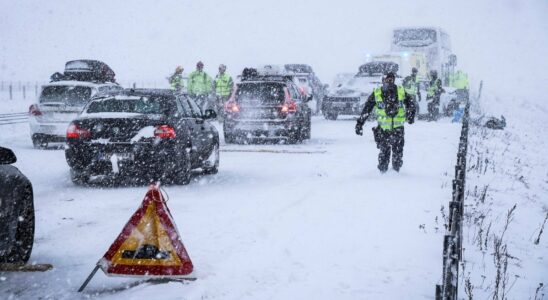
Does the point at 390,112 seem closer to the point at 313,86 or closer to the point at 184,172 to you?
the point at 184,172

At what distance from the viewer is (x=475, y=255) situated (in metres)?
6.37

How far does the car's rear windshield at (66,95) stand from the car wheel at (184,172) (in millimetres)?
5850

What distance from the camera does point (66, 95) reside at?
49.6ft

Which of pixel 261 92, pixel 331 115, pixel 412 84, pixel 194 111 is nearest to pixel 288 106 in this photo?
pixel 261 92

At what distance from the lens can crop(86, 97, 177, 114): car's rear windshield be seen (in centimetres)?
998

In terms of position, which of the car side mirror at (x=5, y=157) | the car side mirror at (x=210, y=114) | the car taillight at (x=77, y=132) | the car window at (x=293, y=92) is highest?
the car window at (x=293, y=92)

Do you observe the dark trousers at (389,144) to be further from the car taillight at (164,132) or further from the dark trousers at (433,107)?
the dark trousers at (433,107)

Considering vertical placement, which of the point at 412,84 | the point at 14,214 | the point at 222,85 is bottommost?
the point at 14,214

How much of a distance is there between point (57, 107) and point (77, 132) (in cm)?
584

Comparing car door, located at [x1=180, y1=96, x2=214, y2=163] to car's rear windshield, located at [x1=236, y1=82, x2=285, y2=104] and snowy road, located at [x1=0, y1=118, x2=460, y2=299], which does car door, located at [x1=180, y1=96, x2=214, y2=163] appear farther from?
car's rear windshield, located at [x1=236, y1=82, x2=285, y2=104]

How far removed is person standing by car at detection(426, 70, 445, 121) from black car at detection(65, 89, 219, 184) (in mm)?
17134

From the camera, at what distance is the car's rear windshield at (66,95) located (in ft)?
49.4

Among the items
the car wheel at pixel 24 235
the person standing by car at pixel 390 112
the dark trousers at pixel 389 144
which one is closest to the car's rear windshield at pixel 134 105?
the person standing by car at pixel 390 112

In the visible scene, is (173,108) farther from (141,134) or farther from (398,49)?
(398,49)
